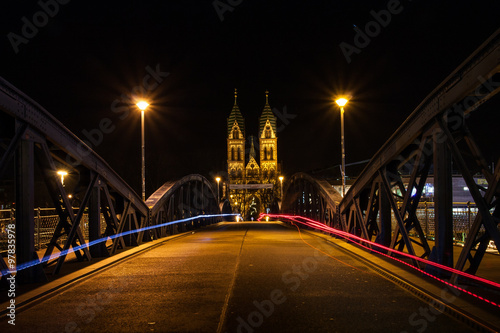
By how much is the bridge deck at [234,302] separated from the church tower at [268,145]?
5219 inches

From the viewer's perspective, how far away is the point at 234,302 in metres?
6.58

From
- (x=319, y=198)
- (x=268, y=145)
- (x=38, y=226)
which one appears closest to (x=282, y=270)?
(x=38, y=226)

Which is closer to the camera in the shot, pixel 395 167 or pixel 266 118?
pixel 395 167

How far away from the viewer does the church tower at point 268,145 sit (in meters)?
145

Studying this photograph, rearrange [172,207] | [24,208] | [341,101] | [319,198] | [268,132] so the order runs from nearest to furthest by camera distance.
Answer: [24,208] < [341,101] < [172,207] < [319,198] < [268,132]

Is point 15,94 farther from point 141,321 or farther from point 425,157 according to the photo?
point 425,157

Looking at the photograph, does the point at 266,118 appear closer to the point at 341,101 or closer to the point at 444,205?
the point at 341,101

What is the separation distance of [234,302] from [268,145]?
142873mm

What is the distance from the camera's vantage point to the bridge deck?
542 cm

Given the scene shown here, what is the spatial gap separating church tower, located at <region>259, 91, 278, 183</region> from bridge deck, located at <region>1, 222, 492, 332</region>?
133 m

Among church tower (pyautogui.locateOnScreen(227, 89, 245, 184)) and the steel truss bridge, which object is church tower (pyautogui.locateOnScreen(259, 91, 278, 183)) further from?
the steel truss bridge

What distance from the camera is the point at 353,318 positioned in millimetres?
5660

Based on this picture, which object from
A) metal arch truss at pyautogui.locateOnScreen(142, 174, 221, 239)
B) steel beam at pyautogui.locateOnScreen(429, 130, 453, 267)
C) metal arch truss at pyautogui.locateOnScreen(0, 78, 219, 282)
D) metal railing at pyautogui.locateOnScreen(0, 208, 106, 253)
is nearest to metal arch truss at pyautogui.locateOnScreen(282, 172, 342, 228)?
metal arch truss at pyautogui.locateOnScreen(142, 174, 221, 239)

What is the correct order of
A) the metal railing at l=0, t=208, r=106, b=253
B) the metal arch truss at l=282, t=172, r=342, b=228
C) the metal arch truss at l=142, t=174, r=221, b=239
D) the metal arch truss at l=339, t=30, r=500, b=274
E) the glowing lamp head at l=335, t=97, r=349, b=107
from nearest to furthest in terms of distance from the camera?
the metal arch truss at l=339, t=30, r=500, b=274 < the metal railing at l=0, t=208, r=106, b=253 < the metal arch truss at l=142, t=174, r=221, b=239 < the metal arch truss at l=282, t=172, r=342, b=228 < the glowing lamp head at l=335, t=97, r=349, b=107
